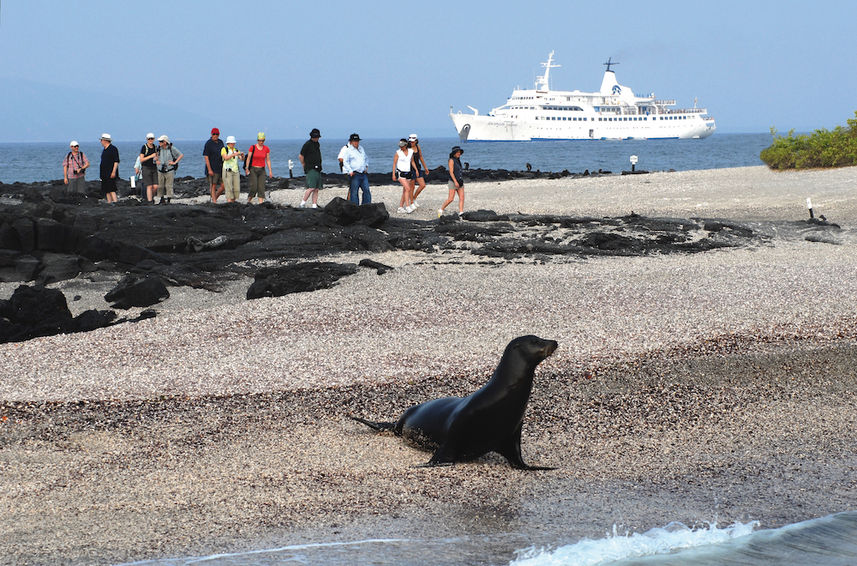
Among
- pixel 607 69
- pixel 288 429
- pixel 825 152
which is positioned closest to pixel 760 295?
pixel 288 429

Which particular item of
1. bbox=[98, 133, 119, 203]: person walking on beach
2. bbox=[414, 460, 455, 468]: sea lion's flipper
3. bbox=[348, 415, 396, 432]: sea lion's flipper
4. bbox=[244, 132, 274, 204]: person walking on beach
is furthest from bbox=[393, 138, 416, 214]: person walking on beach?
bbox=[414, 460, 455, 468]: sea lion's flipper

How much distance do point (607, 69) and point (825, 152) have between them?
104690 millimetres

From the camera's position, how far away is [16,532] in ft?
14.7

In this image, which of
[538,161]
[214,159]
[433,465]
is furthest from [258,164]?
[538,161]

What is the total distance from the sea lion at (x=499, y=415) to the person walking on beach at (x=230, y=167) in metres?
14.7

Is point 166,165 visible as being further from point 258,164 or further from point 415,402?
point 415,402

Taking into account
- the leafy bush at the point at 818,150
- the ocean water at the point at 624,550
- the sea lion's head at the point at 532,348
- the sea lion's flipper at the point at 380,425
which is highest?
the leafy bush at the point at 818,150

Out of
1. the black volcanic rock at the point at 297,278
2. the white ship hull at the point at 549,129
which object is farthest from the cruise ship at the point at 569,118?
the black volcanic rock at the point at 297,278

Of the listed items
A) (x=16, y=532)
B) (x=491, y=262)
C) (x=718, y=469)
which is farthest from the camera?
(x=491, y=262)

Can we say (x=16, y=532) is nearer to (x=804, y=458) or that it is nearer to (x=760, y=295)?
(x=804, y=458)

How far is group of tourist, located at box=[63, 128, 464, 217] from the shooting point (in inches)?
706

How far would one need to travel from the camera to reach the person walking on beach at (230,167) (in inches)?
761

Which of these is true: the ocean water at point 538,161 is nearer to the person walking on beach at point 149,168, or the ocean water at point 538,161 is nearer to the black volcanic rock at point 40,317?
the person walking on beach at point 149,168

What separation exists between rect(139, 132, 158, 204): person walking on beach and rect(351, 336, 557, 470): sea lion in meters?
16.1
